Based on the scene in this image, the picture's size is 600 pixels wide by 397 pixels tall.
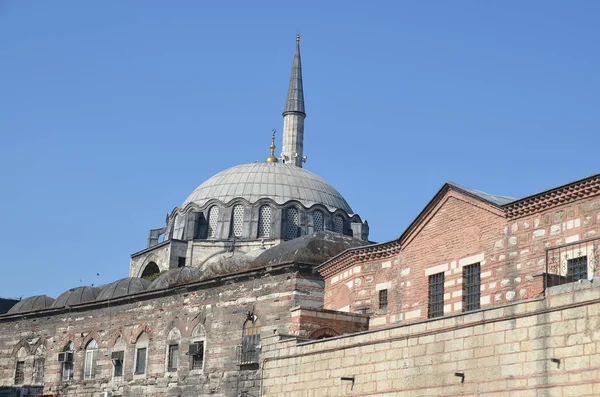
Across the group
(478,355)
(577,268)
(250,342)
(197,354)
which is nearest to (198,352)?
(197,354)

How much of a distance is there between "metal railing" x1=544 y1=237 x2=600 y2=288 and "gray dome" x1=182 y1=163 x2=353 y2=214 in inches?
1282

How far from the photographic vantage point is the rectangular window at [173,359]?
111 feet

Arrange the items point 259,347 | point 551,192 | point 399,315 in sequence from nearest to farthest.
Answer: point 551,192 → point 399,315 → point 259,347

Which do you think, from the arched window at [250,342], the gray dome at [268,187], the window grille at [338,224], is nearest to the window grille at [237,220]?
the gray dome at [268,187]

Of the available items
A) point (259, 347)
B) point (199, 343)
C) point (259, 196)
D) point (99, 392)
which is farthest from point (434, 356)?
point (259, 196)

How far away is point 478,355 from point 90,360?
74.8 feet

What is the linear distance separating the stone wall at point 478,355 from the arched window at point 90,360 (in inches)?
628

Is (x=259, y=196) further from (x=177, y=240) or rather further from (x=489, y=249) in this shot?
(x=489, y=249)

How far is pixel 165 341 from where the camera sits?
34.3 meters

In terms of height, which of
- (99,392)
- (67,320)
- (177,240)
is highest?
(177,240)

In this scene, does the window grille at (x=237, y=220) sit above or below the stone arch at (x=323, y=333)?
above

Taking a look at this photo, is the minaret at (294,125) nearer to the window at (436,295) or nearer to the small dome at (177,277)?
the small dome at (177,277)

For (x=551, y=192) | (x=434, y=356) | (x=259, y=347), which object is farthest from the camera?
(x=259, y=347)

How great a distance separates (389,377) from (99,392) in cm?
1929
